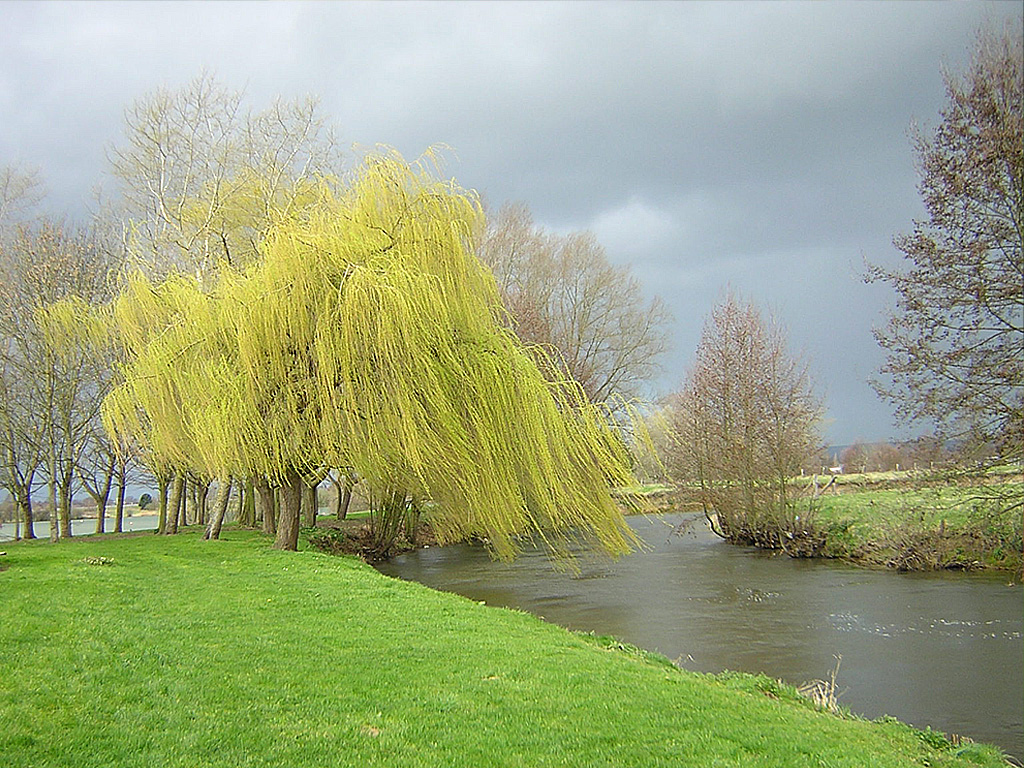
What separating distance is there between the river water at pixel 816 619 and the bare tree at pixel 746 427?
2.92 meters

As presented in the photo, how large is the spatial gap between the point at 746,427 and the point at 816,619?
1202 cm

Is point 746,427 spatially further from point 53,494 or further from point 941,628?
point 53,494

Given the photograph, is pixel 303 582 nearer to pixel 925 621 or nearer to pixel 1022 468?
pixel 925 621

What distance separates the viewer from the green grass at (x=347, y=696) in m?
4.71

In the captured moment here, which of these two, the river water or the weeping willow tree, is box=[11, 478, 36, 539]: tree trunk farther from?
the weeping willow tree

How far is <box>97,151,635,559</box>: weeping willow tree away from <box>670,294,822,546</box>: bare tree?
13.6 meters

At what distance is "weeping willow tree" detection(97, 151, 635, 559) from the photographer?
1035 centimetres

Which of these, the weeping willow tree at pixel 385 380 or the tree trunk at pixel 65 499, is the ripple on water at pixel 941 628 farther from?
the tree trunk at pixel 65 499

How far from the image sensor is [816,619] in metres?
13.5

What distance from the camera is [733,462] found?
82.0 feet

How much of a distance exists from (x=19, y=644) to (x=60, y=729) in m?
1.98

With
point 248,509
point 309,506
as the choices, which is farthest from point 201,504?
point 309,506

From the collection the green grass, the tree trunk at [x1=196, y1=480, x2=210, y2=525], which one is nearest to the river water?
the green grass

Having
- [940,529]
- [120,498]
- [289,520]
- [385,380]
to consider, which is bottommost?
[940,529]
